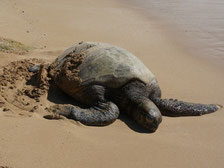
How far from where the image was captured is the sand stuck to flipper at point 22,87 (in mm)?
4039

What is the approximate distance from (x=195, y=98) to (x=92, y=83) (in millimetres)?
1812

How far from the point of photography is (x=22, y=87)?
452 cm

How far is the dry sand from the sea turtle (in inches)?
5.7

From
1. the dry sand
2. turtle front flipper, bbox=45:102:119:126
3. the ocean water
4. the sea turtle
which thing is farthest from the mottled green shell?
the ocean water

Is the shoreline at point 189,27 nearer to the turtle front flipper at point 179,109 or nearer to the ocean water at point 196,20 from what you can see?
the ocean water at point 196,20

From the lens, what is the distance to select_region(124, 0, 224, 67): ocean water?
7445 mm

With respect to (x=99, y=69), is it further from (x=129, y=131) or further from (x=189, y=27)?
(x=189, y=27)

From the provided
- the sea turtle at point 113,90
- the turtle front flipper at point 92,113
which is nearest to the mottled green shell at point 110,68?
the sea turtle at point 113,90

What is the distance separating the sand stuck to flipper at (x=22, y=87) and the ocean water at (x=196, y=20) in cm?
402

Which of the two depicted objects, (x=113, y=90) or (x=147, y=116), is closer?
(x=147, y=116)

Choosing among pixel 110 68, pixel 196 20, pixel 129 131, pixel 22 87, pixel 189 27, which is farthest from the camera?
pixel 196 20

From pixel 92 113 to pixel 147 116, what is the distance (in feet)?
2.35

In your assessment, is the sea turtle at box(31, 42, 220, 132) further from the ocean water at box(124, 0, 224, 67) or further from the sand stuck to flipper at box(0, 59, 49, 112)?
the ocean water at box(124, 0, 224, 67)

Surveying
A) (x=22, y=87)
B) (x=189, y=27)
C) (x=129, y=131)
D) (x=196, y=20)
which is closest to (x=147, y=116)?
(x=129, y=131)
